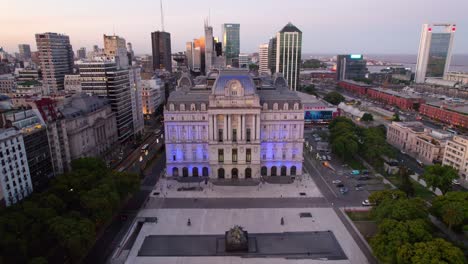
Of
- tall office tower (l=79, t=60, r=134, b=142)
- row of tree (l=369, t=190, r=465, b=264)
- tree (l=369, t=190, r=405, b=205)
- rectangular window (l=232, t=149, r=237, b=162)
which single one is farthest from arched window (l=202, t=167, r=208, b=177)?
row of tree (l=369, t=190, r=465, b=264)

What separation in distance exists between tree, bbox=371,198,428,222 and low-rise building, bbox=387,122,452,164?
180 feet

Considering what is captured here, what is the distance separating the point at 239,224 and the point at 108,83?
82.5 meters

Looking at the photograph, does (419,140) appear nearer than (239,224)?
No

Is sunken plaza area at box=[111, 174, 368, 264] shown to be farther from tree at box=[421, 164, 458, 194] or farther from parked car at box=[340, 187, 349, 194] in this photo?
tree at box=[421, 164, 458, 194]

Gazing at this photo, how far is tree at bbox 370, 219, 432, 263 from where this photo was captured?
5625 centimetres

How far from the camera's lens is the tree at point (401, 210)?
210 feet

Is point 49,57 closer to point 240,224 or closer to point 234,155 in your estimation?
point 234,155

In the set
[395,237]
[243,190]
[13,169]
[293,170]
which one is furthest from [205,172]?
[395,237]

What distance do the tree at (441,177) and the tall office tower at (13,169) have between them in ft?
345

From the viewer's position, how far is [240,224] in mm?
77062

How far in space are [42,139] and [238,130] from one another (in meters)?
56.6

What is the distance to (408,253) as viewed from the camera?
53.2 metres

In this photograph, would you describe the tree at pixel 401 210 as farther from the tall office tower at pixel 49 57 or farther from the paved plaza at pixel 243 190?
the tall office tower at pixel 49 57

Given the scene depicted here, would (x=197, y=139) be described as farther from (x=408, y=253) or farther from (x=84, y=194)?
(x=408, y=253)
